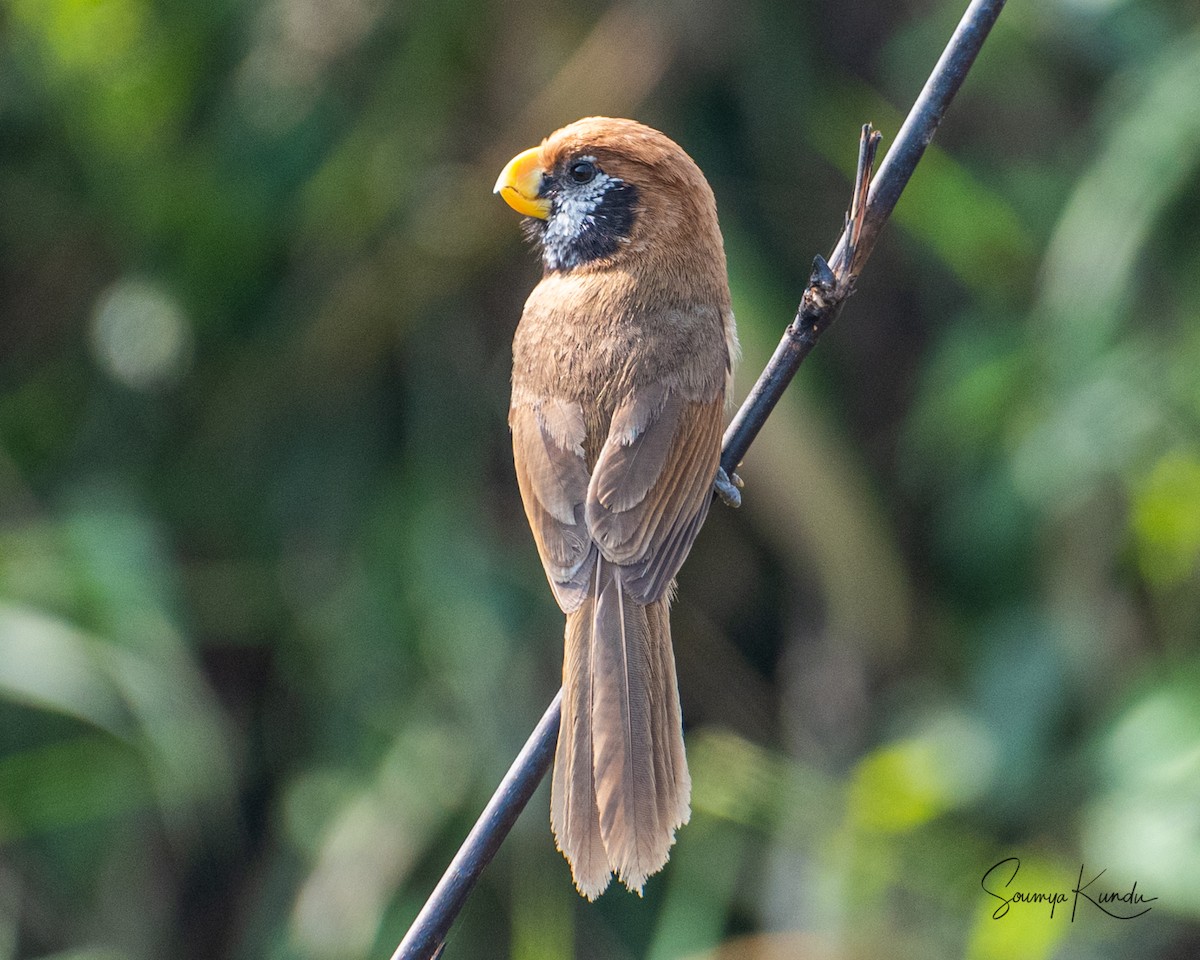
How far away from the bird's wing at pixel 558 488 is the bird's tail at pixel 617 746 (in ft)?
0.14

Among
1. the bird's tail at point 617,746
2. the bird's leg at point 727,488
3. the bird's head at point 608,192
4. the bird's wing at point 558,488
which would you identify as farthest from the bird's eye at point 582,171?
the bird's tail at point 617,746

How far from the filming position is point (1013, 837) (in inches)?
158

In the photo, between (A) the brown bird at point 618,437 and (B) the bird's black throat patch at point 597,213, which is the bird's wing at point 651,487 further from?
(B) the bird's black throat patch at point 597,213

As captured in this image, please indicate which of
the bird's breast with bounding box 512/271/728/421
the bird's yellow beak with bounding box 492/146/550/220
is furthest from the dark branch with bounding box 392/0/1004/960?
the bird's yellow beak with bounding box 492/146/550/220

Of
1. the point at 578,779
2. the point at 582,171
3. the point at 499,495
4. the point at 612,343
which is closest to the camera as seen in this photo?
the point at 578,779

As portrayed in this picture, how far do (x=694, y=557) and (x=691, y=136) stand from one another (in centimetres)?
132

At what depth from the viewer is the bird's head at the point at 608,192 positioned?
10.0 ft

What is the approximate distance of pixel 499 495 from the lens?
15.5 feet

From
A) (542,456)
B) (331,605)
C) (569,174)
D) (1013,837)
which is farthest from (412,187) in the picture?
(1013,837)

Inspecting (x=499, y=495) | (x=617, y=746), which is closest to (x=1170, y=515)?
(x=499, y=495)

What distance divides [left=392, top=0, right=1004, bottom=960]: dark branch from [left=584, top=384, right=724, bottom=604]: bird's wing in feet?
1.42

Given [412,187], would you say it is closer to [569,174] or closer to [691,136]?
[691,136]

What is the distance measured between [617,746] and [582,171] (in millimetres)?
1280

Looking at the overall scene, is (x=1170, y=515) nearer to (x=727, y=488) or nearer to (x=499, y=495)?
(x=727, y=488)
